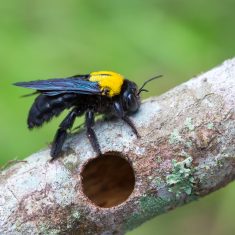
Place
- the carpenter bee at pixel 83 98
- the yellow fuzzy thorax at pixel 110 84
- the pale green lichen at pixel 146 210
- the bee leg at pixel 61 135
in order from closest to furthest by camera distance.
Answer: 1. the pale green lichen at pixel 146 210
2. the bee leg at pixel 61 135
3. the carpenter bee at pixel 83 98
4. the yellow fuzzy thorax at pixel 110 84

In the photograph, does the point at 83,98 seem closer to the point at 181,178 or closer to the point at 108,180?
the point at 108,180

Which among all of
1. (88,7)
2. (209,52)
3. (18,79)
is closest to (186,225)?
(209,52)

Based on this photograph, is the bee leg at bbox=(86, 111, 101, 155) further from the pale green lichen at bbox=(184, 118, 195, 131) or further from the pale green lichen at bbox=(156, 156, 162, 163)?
the pale green lichen at bbox=(184, 118, 195, 131)

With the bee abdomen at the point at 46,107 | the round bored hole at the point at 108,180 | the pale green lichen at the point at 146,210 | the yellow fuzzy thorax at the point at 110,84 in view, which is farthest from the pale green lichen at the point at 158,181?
the bee abdomen at the point at 46,107

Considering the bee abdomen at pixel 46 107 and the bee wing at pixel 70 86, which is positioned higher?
the bee wing at pixel 70 86

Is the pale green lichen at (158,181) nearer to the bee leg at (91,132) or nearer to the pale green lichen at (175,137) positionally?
the pale green lichen at (175,137)

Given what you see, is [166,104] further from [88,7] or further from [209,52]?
[88,7]

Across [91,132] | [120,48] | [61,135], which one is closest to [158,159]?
[91,132]
